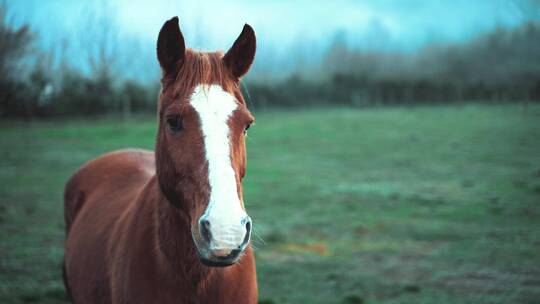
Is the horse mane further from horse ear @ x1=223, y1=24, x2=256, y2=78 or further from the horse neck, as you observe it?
the horse neck

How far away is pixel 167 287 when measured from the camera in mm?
2295

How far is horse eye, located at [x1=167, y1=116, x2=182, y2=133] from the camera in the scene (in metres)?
2.13

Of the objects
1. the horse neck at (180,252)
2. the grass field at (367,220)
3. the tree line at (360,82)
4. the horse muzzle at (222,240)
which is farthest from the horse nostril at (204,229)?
the tree line at (360,82)

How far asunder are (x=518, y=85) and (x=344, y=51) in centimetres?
2907

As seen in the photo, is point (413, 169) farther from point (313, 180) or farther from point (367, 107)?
point (367, 107)

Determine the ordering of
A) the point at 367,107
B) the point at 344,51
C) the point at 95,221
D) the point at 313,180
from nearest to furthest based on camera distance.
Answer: the point at 95,221
the point at 313,180
the point at 367,107
the point at 344,51

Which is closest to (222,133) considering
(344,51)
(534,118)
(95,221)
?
(95,221)

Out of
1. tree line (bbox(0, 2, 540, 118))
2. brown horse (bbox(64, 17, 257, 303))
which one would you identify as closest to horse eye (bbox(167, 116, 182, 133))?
brown horse (bbox(64, 17, 257, 303))

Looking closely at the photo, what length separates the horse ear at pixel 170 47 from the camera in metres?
2.25

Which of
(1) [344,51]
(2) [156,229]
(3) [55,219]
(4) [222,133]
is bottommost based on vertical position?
(3) [55,219]

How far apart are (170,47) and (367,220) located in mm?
6856

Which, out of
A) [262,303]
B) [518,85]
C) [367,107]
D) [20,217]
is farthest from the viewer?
[367,107]

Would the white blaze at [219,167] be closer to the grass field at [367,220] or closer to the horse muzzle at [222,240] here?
the horse muzzle at [222,240]

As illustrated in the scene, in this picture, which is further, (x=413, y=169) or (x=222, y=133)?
(x=413, y=169)
